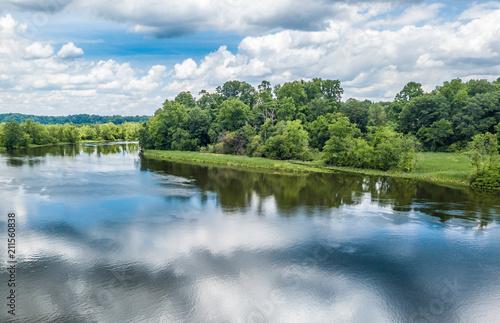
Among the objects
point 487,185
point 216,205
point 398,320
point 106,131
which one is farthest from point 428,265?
point 106,131

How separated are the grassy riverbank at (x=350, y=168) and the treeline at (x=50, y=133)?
128 ft

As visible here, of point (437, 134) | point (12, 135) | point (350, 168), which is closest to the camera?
point (350, 168)

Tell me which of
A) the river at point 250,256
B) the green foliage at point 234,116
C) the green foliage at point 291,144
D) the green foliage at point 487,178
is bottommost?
the river at point 250,256

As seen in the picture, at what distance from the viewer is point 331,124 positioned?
165 ft

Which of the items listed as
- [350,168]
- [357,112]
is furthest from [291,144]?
[357,112]

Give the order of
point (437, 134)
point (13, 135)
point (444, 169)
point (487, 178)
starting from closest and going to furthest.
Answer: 1. point (487, 178)
2. point (444, 169)
3. point (437, 134)
4. point (13, 135)

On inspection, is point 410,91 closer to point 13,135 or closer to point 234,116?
point 234,116

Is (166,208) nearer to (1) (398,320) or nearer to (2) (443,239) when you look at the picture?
(1) (398,320)

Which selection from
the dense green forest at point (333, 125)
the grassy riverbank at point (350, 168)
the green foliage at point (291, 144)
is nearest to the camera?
the grassy riverbank at point (350, 168)

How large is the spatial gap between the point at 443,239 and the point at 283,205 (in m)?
11.2

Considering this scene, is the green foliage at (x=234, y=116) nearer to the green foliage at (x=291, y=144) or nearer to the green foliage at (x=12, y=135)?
the green foliage at (x=291, y=144)

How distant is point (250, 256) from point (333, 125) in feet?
114

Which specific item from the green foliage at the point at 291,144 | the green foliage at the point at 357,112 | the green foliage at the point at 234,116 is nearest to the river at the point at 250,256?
the green foliage at the point at 291,144

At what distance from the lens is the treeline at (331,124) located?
144ft
